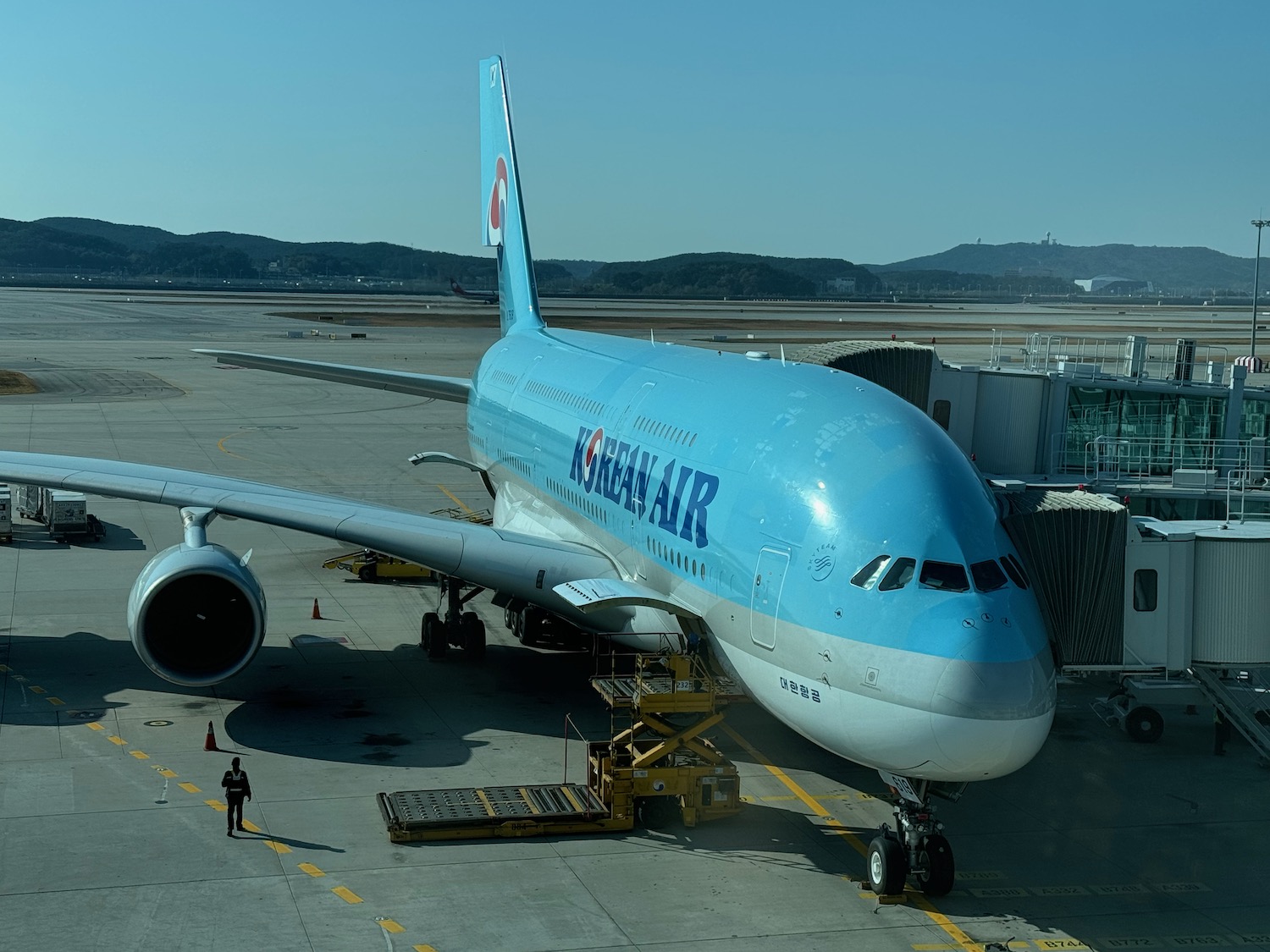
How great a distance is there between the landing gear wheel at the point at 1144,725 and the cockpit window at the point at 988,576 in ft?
27.2

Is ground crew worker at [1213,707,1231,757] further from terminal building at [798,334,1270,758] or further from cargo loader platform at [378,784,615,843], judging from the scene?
cargo loader platform at [378,784,615,843]

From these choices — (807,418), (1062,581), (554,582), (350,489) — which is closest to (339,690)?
(554,582)

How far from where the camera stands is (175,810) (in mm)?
16078

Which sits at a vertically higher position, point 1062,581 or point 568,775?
point 1062,581

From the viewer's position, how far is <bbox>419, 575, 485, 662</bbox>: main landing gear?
75.7ft

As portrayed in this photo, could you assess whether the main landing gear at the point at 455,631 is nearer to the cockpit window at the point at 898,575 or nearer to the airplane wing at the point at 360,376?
the airplane wing at the point at 360,376

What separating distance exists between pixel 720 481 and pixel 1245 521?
30.3 feet

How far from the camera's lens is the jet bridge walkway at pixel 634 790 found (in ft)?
51.5

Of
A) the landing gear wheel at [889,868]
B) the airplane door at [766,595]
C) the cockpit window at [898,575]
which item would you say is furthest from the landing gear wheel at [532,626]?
the cockpit window at [898,575]

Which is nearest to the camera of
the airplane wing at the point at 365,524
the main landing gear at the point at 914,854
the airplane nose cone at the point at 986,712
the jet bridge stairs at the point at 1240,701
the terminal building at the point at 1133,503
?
the airplane nose cone at the point at 986,712

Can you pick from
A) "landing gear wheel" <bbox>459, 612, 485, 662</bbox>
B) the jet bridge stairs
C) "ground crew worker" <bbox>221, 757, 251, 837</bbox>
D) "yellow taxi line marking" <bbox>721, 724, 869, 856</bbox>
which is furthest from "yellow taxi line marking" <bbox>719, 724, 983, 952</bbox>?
"ground crew worker" <bbox>221, 757, 251, 837</bbox>

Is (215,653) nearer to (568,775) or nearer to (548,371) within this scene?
(568,775)

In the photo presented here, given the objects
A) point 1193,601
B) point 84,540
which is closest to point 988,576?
point 1193,601

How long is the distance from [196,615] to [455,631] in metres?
4.65
